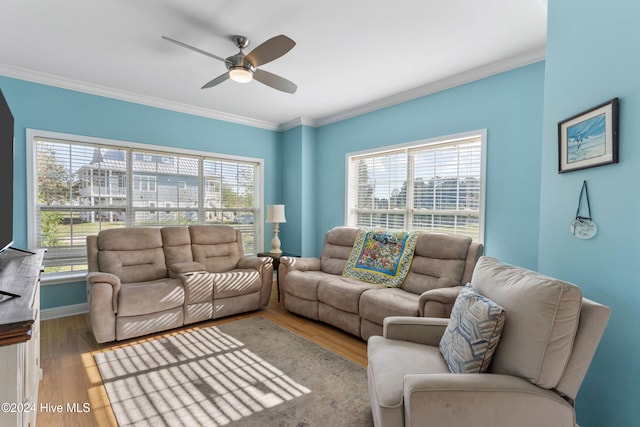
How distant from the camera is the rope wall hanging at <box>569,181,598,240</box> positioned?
61.9 inches

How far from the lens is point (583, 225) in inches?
63.9

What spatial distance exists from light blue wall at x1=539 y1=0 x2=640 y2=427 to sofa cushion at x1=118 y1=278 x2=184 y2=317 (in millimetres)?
3151

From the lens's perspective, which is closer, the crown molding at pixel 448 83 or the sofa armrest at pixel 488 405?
the sofa armrest at pixel 488 405

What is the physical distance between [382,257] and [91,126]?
369 centimetres

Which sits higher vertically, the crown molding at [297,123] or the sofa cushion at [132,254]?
the crown molding at [297,123]

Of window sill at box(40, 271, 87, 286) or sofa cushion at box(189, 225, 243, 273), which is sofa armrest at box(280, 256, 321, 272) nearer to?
sofa cushion at box(189, 225, 243, 273)

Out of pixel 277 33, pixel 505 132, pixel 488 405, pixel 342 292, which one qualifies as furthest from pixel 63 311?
pixel 505 132

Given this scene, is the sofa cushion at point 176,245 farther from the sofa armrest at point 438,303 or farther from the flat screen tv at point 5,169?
the sofa armrest at point 438,303

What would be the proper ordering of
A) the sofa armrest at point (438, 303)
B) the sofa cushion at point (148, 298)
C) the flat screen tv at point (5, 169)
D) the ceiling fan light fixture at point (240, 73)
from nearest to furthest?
the flat screen tv at point (5, 169), the sofa armrest at point (438, 303), the ceiling fan light fixture at point (240, 73), the sofa cushion at point (148, 298)

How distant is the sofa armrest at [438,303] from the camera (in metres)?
2.35

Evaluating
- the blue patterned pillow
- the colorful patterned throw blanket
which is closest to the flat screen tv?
the blue patterned pillow

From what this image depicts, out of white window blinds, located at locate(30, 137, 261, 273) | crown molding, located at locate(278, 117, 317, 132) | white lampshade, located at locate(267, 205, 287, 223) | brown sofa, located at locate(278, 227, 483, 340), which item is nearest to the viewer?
brown sofa, located at locate(278, 227, 483, 340)

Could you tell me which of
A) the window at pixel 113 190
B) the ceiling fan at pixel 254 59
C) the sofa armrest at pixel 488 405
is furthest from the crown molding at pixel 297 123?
the sofa armrest at pixel 488 405

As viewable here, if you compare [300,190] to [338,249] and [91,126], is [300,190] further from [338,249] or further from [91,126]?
[91,126]
